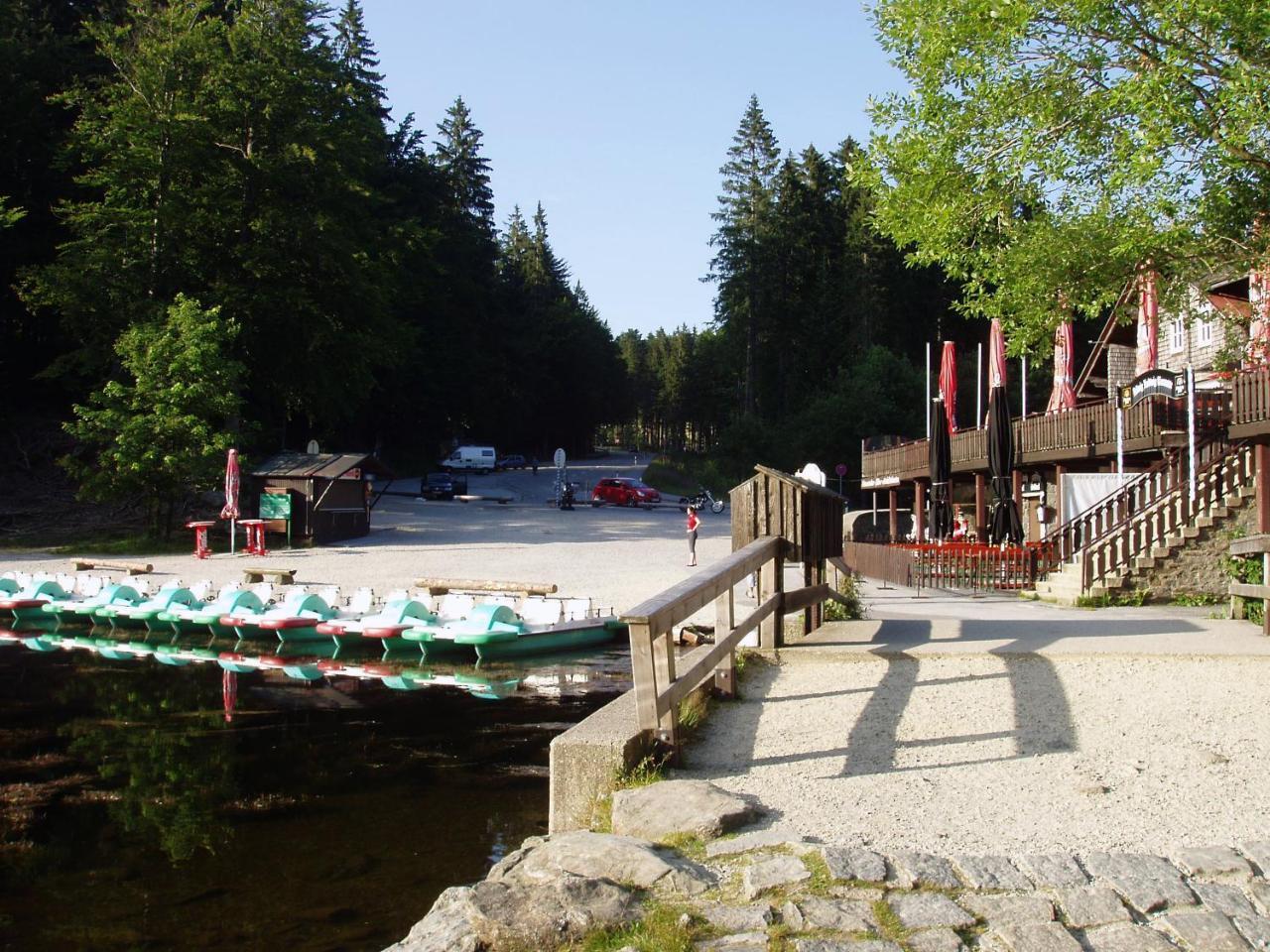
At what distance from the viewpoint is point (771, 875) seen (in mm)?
4555

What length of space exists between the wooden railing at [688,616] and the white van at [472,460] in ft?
205

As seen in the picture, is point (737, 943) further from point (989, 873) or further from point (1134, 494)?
point (1134, 494)

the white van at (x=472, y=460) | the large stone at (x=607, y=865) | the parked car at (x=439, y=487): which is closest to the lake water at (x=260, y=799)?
the large stone at (x=607, y=865)

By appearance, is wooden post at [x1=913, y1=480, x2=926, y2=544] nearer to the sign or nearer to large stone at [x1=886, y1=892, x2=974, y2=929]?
the sign

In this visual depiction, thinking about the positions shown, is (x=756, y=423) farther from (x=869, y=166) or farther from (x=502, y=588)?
(x=869, y=166)

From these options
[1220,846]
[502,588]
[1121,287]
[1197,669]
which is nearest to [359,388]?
[502,588]

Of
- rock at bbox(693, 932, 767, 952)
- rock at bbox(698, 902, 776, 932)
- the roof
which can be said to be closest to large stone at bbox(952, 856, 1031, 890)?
rock at bbox(698, 902, 776, 932)

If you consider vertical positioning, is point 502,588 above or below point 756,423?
below

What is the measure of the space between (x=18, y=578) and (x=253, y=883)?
19.1 m

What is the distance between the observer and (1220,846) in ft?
15.9

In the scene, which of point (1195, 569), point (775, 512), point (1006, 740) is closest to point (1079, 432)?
point (1195, 569)

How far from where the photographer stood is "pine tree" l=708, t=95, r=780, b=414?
74000mm

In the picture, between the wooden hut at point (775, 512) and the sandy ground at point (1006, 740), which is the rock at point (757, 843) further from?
the wooden hut at point (775, 512)

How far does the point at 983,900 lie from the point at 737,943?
100 cm
